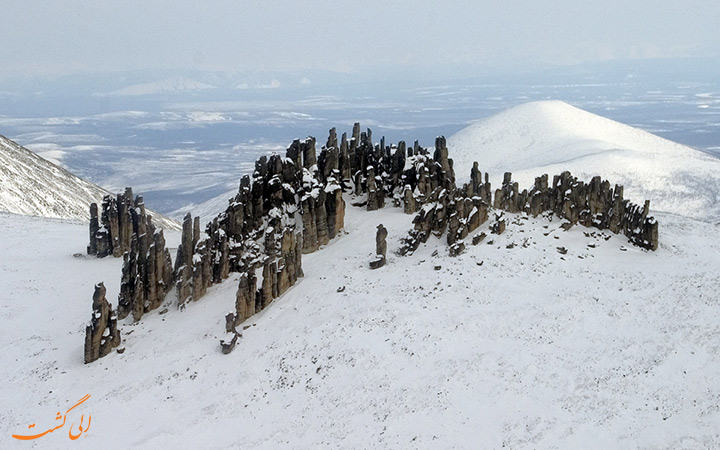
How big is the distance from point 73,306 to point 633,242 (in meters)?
38.4

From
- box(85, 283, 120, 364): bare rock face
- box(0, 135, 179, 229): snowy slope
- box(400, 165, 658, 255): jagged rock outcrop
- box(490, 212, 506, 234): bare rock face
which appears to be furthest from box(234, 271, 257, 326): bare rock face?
box(0, 135, 179, 229): snowy slope

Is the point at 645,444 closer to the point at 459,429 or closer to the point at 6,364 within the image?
the point at 459,429

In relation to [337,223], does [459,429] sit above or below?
below

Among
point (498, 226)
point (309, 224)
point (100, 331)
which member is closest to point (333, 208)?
point (309, 224)

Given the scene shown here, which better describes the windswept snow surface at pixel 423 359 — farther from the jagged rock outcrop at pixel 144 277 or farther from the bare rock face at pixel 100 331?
the jagged rock outcrop at pixel 144 277

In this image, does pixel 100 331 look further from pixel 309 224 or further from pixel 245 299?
pixel 309 224

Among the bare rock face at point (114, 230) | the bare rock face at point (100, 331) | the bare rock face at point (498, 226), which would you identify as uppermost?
the bare rock face at point (498, 226)

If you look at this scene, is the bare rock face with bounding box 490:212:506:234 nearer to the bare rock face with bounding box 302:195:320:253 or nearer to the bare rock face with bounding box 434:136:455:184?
the bare rock face with bounding box 434:136:455:184

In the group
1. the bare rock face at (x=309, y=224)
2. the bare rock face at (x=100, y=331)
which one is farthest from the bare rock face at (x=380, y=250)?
the bare rock face at (x=100, y=331)

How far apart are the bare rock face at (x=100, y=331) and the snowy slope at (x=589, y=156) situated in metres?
87.1

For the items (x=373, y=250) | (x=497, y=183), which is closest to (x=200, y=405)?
(x=373, y=250)

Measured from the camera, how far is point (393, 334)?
28.2 meters

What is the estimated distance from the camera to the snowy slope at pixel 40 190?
83.4 metres

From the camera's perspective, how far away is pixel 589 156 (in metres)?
131
